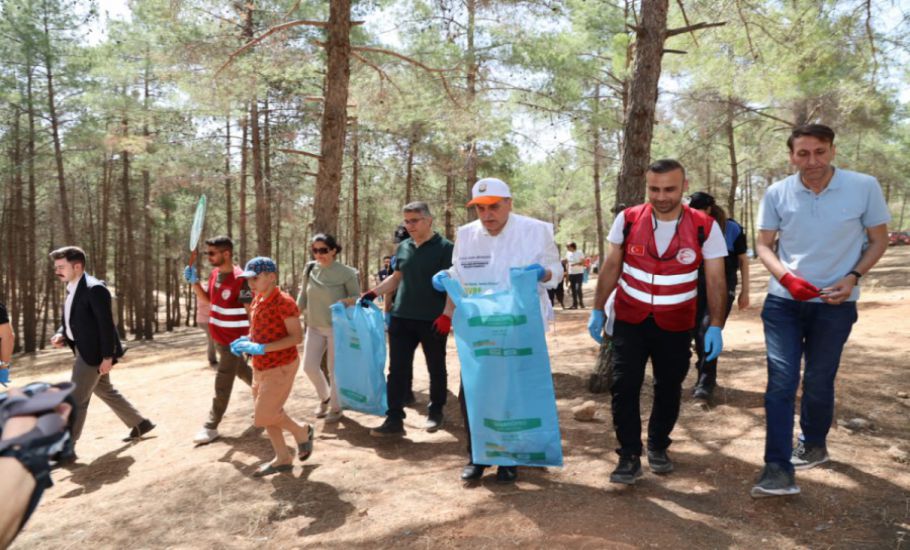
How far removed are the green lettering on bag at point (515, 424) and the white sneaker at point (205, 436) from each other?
2.96 m

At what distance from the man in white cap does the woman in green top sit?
1.80 meters

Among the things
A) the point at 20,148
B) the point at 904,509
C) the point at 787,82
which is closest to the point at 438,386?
the point at 904,509

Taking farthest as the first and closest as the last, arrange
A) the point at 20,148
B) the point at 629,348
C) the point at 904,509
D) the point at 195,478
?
1. the point at 20,148
2. the point at 195,478
3. the point at 629,348
4. the point at 904,509

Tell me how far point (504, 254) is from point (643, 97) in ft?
8.06

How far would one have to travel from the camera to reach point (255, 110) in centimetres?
1513

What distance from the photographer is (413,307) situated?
452cm

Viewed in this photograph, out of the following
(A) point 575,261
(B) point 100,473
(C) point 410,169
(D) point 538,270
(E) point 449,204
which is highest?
(C) point 410,169

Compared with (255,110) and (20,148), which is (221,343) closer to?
(255,110)

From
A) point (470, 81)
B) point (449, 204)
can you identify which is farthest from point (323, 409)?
point (449, 204)

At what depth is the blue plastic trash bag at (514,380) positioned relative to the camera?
323cm

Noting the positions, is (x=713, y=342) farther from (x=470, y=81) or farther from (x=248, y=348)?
(x=470, y=81)

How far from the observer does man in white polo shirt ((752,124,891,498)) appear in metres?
3.02

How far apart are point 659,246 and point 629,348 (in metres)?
0.59

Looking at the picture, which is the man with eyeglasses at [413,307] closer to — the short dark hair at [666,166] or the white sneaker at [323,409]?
the white sneaker at [323,409]
